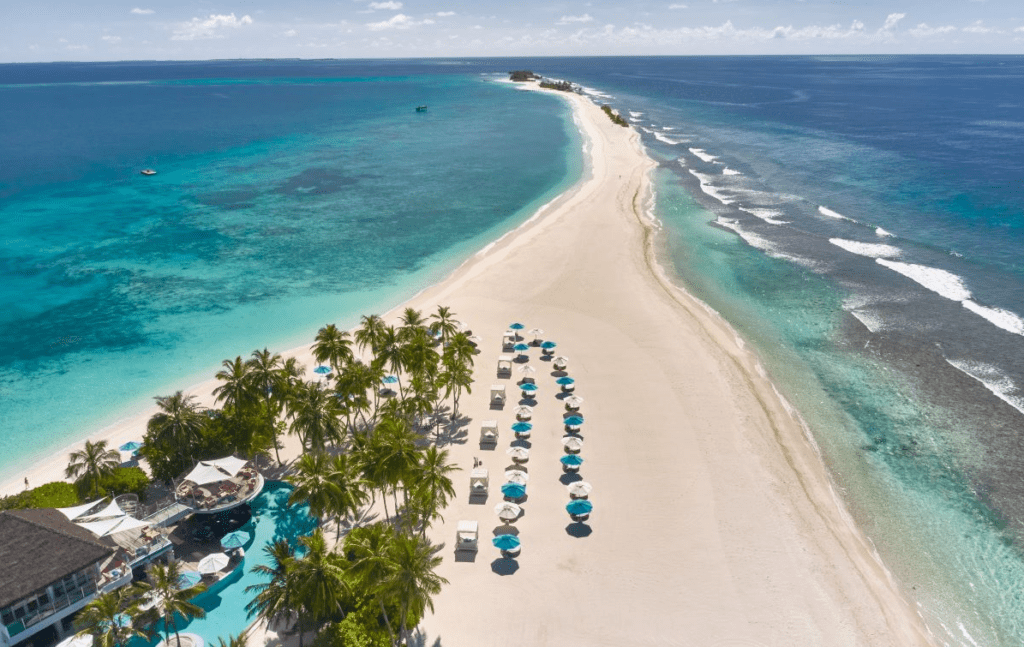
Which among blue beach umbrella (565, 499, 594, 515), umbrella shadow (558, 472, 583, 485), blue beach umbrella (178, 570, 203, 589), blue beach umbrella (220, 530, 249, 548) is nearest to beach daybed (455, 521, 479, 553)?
blue beach umbrella (565, 499, 594, 515)

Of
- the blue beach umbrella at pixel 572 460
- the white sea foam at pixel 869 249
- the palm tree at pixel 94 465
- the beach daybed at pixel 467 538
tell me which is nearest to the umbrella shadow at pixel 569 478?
the blue beach umbrella at pixel 572 460

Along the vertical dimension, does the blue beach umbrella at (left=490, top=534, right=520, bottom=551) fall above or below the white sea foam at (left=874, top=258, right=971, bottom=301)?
below

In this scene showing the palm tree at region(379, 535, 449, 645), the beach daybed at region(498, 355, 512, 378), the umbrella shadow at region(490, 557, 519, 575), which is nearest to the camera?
the palm tree at region(379, 535, 449, 645)

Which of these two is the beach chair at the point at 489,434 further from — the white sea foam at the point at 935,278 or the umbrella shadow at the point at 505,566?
the white sea foam at the point at 935,278

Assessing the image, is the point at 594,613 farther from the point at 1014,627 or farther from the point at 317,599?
the point at 1014,627

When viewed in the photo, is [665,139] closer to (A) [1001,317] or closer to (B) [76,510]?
(A) [1001,317]

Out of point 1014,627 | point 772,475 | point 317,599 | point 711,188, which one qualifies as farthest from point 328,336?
point 711,188

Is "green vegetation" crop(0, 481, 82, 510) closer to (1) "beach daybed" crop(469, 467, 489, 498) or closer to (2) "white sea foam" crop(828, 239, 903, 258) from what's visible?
(1) "beach daybed" crop(469, 467, 489, 498)
